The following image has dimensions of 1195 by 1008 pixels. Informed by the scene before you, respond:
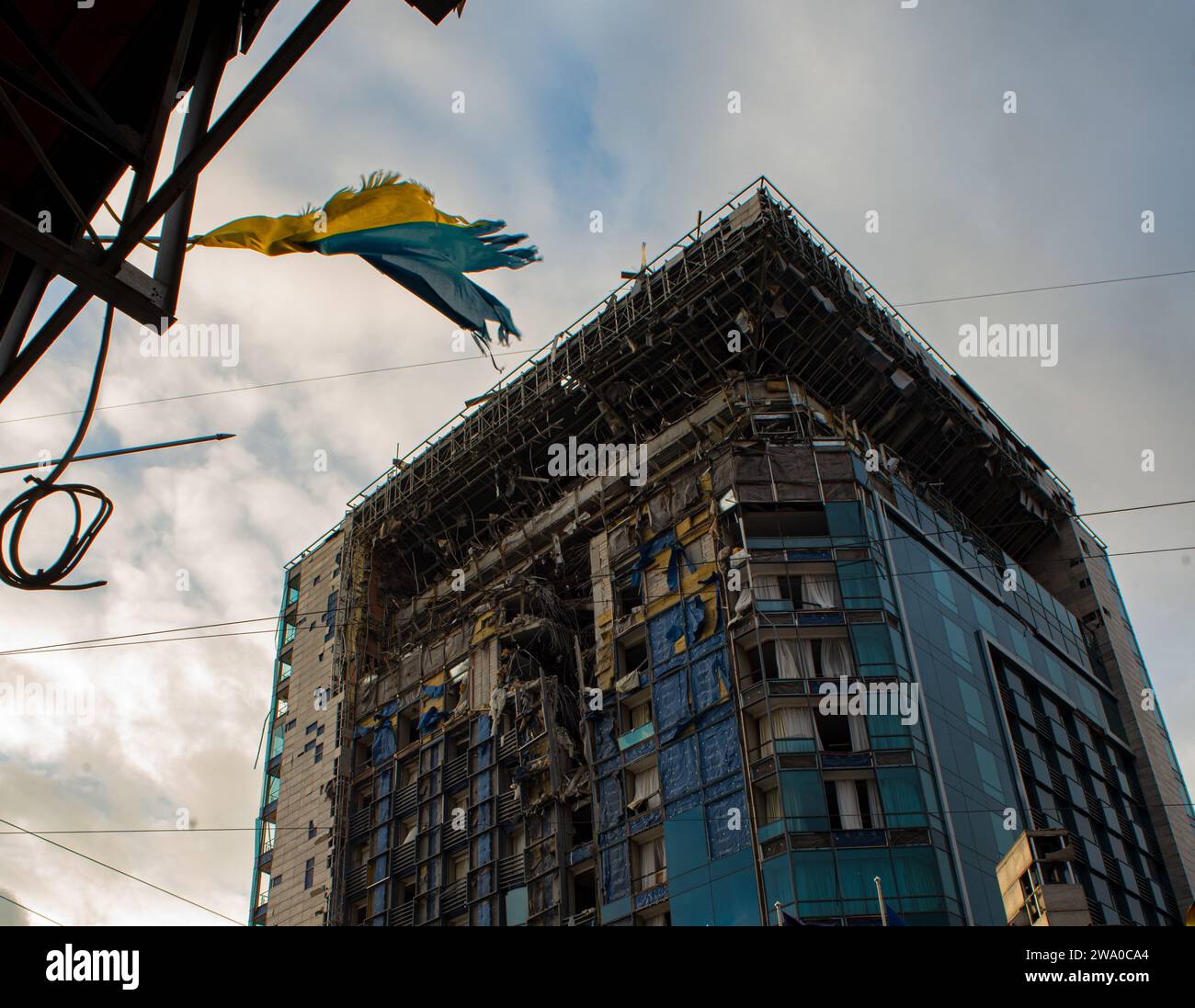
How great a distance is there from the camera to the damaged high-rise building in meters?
38.7

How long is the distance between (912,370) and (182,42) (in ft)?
158

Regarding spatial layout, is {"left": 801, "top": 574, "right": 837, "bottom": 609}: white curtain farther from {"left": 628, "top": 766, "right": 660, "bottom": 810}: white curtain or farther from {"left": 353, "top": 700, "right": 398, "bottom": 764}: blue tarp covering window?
{"left": 353, "top": 700, "right": 398, "bottom": 764}: blue tarp covering window

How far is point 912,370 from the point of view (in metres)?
54.1

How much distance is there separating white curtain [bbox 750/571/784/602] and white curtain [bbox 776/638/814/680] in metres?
1.96

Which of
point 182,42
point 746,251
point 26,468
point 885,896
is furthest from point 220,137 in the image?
point 746,251

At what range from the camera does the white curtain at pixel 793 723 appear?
39.2 m

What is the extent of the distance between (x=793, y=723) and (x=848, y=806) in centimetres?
315

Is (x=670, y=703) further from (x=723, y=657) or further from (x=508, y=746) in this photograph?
(x=508, y=746)

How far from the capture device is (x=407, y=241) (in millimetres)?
12789

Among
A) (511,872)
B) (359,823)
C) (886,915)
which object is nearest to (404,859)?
(359,823)

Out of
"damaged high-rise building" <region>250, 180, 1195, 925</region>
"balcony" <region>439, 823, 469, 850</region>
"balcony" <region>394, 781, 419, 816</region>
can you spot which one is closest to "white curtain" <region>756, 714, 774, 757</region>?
"damaged high-rise building" <region>250, 180, 1195, 925</region>

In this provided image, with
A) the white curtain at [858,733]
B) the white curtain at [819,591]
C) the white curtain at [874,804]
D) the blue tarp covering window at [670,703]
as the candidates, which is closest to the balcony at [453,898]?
the blue tarp covering window at [670,703]
